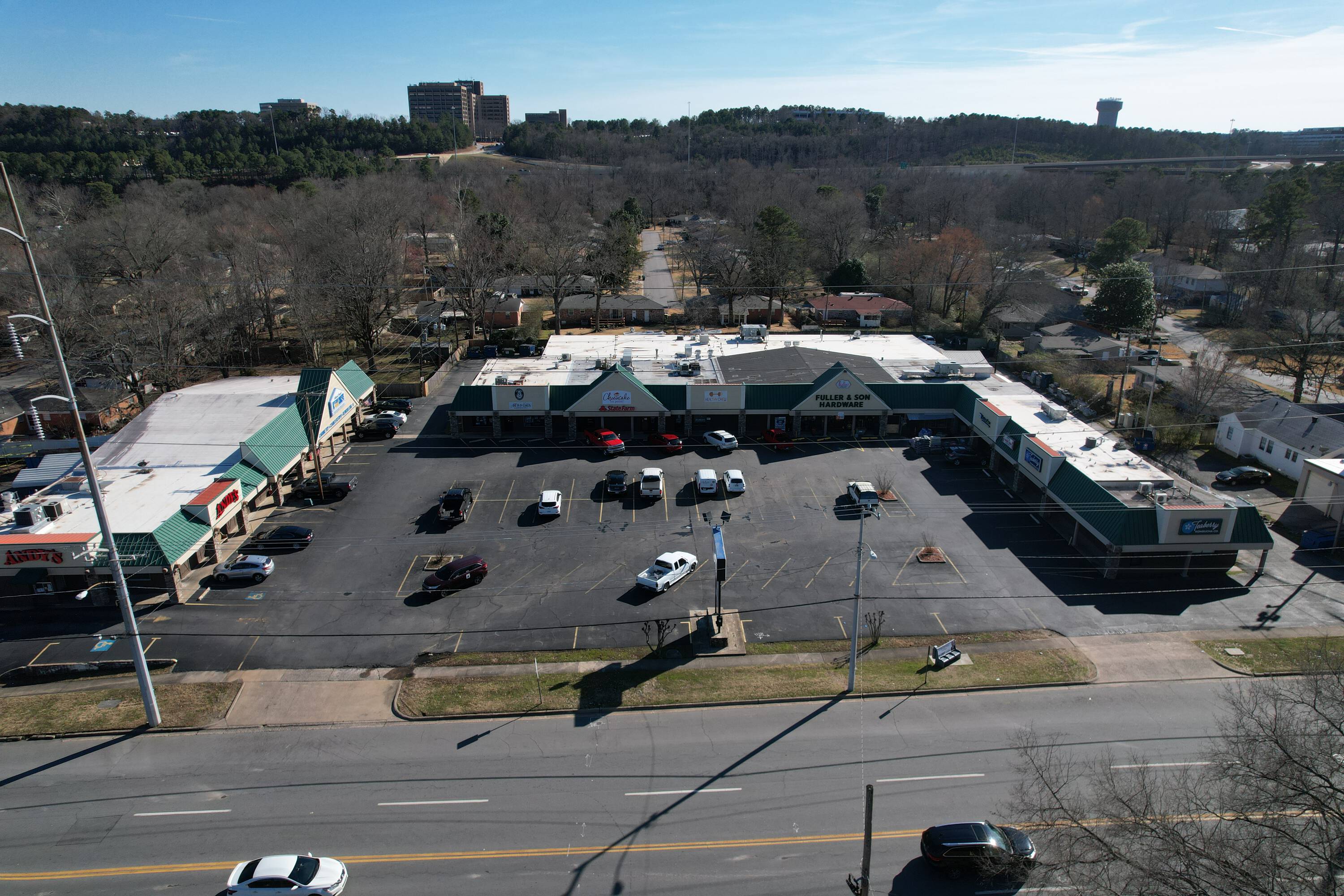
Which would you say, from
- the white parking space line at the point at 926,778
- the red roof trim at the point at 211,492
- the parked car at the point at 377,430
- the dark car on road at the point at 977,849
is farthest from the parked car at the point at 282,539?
the dark car on road at the point at 977,849

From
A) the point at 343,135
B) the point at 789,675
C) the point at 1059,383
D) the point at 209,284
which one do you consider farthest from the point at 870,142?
the point at 789,675

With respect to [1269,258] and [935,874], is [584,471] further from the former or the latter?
[1269,258]

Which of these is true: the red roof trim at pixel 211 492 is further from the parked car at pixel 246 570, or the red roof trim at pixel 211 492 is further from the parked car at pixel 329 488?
the parked car at pixel 329 488

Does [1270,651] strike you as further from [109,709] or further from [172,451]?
[172,451]

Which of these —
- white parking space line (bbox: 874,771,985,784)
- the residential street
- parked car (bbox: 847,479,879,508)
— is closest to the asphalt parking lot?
parked car (bbox: 847,479,879,508)

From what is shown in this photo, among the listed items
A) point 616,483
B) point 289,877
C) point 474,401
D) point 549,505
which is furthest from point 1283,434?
point 289,877

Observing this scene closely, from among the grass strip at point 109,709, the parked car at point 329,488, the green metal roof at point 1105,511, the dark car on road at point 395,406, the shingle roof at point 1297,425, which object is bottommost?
the grass strip at point 109,709
